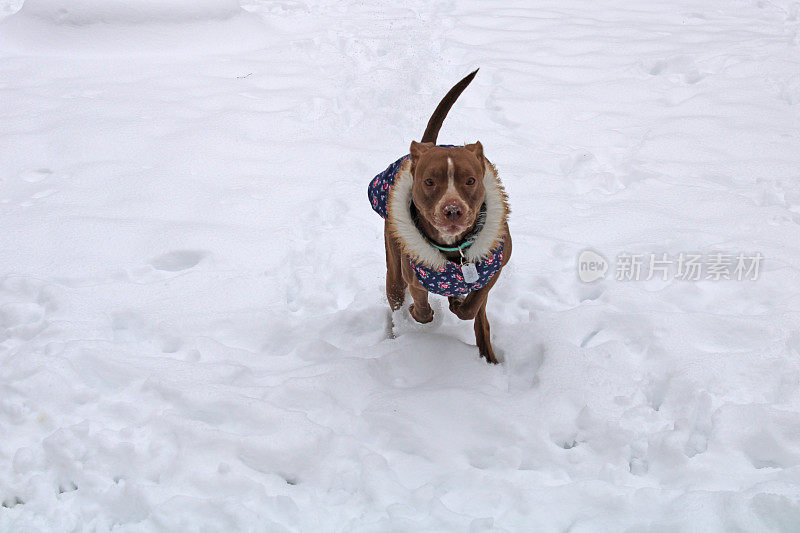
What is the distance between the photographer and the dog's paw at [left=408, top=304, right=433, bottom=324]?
2721mm

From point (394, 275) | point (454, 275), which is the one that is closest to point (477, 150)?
point (454, 275)

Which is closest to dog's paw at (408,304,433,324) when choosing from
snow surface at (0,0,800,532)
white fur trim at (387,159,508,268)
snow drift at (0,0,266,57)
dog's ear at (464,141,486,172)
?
snow surface at (0,0,800,532)

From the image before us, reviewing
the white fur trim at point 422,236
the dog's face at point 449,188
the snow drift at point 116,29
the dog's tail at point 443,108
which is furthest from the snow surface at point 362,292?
the dog's tail at point 443,108

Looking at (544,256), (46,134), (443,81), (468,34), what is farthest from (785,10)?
(46,134)

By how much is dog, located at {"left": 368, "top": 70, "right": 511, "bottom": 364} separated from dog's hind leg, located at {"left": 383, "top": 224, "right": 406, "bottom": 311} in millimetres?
102

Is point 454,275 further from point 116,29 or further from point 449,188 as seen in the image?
point 116,29

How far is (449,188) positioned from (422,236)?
26 cm

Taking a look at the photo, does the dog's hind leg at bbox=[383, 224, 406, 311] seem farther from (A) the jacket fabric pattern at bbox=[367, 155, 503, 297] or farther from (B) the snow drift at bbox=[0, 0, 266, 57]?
(B) the snow drift at bbox=[0, 0, 266, 57]

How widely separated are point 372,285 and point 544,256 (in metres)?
0.94

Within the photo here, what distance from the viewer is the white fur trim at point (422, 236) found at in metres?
2.27

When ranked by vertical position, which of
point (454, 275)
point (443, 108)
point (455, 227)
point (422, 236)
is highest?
point (443, 108)

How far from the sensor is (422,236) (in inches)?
90.3

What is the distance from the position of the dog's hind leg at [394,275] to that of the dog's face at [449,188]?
36 cm

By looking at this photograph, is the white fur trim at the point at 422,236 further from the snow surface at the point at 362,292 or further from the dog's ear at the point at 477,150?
the snow surface at the point at 362,292
